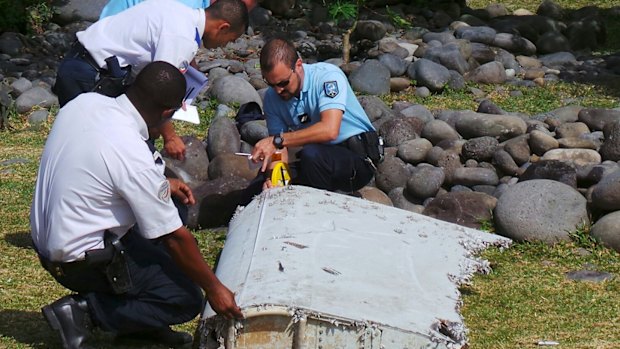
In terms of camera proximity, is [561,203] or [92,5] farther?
[92,5]

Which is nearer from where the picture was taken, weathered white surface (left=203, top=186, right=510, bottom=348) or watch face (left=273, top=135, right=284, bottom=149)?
weathered white surface (left=203, top=186, right=510, bottom=348)

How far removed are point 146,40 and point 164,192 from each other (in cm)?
179

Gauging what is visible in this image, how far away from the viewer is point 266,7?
583 inches

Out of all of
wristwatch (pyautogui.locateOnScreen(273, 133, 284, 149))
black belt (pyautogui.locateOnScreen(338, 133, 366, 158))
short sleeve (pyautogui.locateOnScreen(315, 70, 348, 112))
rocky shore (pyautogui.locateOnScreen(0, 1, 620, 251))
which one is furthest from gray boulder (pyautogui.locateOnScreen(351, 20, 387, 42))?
wristwatch (pyautogui.locateOnScreen(273, 133, 284, 149))

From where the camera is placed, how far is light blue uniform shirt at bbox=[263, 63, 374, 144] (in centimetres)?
691

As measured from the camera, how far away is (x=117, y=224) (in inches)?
186

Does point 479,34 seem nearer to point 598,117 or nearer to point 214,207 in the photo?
point 598,117

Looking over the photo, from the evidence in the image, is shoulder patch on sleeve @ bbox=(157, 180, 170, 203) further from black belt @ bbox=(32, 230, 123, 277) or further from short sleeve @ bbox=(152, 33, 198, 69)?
short sleeve @ bbox=(152, 33, 198, 69)

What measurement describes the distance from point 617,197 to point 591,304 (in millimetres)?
1149

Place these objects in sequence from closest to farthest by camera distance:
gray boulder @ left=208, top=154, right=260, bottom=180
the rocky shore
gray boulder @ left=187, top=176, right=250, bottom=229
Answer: the rocky shore, gray boulder @ left=187, top=176, right=250, bottom=229, gray boulder @ left=208, top=154, right=260, bottom=180

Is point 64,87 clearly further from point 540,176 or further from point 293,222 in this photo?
point 540,176

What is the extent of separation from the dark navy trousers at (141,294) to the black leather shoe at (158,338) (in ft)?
0.48

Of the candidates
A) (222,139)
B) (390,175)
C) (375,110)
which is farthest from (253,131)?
(390,175)

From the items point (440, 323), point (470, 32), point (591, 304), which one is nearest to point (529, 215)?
point (591, 304)
